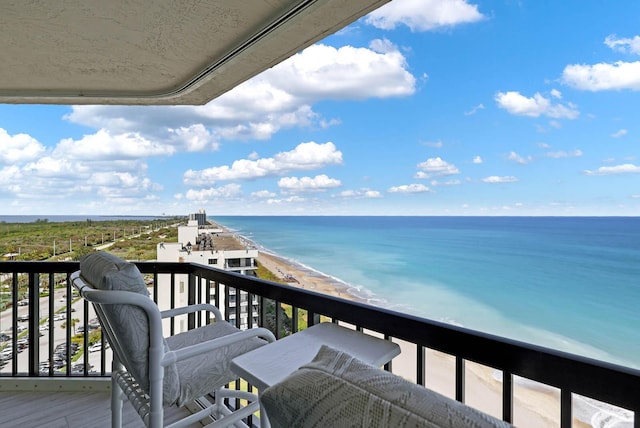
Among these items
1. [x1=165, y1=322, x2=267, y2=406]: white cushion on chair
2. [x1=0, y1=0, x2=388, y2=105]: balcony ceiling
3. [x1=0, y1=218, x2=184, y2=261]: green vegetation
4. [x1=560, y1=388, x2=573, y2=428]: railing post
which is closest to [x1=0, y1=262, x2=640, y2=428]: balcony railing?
[x1=560, y1=388, x2=573, y2=428]: railing post

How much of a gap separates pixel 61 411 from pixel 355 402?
2.86 m

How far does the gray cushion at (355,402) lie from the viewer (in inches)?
15.3

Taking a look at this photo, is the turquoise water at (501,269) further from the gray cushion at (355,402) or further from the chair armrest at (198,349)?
the gray cushion at (355,402)

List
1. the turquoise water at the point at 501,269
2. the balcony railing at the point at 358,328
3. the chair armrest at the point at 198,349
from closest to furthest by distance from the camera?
the balcony railing at the point at 358,328
the chair armrest at the point at 198,349
the turquoise water at the point at 501,269

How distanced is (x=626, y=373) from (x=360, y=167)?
20.1 m

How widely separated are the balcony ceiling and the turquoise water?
9.04 metres

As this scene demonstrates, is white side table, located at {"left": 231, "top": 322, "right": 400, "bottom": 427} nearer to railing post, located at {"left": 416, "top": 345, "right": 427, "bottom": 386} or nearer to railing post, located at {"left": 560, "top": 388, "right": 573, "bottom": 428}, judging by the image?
railing post, located at {"left": 416, "top": 345, "right": 427, "bottom": 386}

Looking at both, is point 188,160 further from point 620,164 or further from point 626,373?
point 620,164

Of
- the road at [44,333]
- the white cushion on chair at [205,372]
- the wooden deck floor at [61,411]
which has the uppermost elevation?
the white cushion on chair at [205,372]

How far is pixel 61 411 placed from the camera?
7.71 feet

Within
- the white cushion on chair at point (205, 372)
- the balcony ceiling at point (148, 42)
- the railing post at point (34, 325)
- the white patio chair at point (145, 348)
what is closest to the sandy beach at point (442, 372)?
the white cushion on chair at point (205, 372)

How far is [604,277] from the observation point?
1631 cm

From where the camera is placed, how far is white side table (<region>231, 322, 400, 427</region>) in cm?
100

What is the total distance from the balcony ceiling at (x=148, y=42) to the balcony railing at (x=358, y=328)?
53.0 inches
